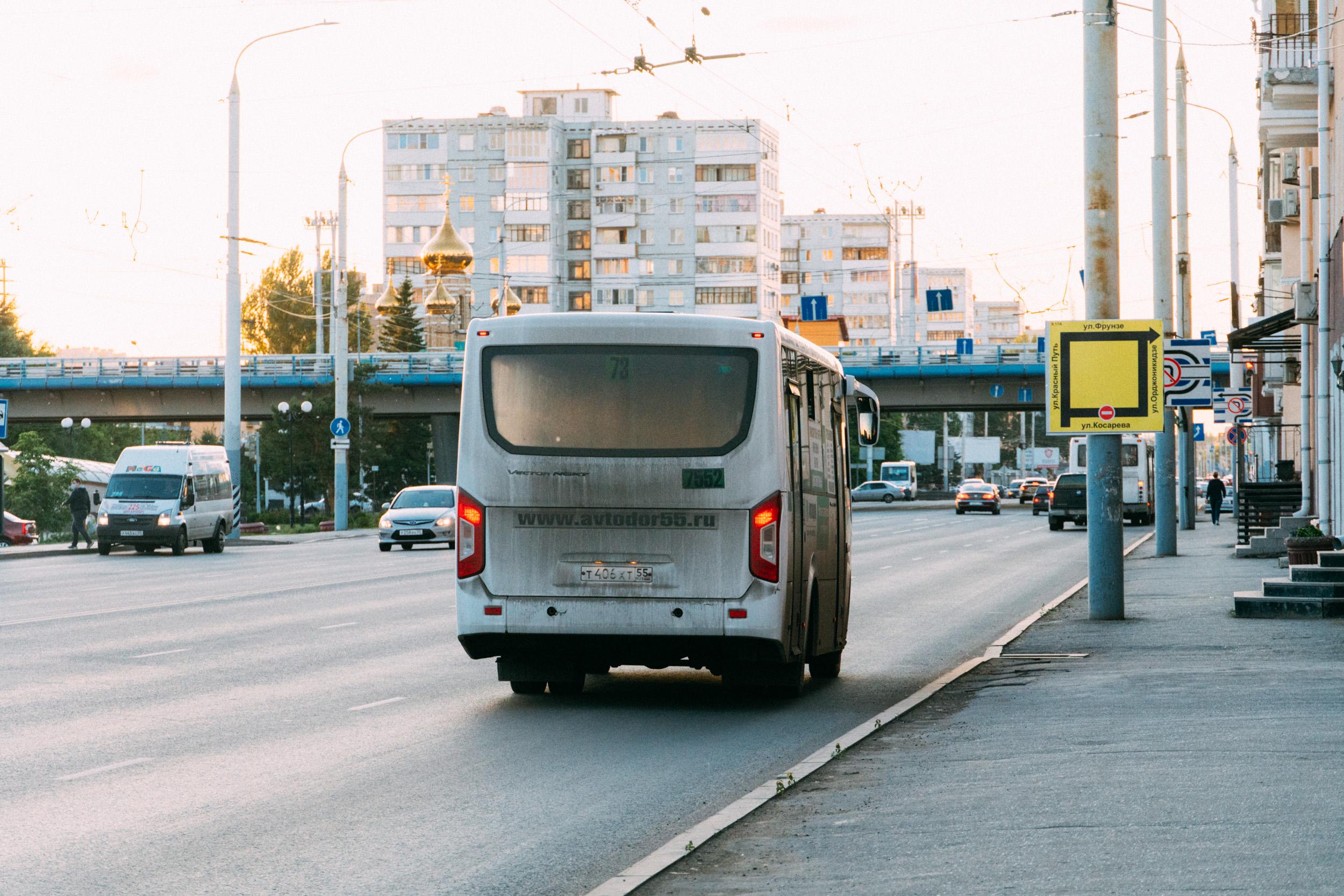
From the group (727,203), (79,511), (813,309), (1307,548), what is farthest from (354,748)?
(727,203)

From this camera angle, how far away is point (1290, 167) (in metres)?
44.9

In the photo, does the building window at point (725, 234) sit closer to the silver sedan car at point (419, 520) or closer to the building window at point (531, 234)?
the building window at point (531, 234)

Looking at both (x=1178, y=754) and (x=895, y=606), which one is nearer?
(x=1178, y=754)

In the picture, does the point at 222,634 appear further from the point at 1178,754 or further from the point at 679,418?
the point at 1178,754

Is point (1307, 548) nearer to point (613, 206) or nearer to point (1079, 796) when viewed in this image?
point (1079, 796)

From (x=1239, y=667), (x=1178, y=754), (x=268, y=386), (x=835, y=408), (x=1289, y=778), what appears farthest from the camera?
(x=268, y=386)

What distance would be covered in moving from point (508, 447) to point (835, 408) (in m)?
3.79

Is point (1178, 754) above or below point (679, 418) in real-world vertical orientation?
below

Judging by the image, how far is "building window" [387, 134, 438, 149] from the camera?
13225cm

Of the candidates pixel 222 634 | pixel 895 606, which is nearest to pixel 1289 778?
pixel 222 634

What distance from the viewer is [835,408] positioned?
584 inches

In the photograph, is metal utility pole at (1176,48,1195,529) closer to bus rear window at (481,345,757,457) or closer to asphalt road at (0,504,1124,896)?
asphalt road at (0,504,1124,896)

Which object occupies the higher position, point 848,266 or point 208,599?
point 848,266

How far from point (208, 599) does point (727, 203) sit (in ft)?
348
